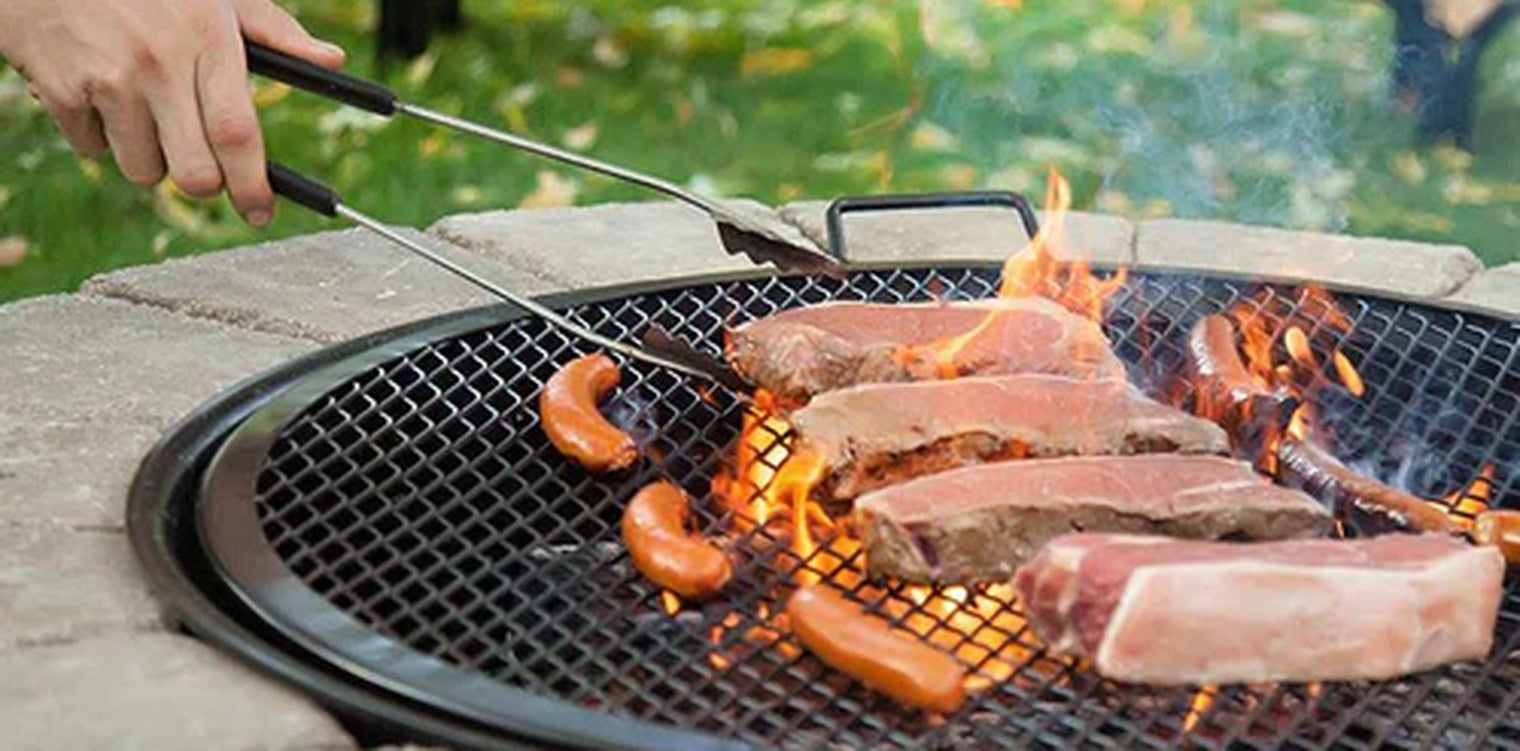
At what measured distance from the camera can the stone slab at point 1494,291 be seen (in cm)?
338

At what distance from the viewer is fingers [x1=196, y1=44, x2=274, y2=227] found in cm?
229

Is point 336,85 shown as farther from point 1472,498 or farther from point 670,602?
point 1472,498

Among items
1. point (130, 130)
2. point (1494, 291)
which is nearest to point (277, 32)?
point (130, 130)

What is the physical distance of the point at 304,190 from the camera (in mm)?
2367

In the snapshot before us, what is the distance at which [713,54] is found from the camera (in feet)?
23.5

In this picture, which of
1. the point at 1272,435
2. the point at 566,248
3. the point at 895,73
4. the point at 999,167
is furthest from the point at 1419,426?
the point at 895,73

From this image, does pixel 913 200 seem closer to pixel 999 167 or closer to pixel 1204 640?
pixel 1204 640

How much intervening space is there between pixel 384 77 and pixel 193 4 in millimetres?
4375

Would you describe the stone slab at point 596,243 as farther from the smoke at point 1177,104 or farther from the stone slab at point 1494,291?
the smoke at point 1177,104

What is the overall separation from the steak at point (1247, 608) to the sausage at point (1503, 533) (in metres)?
0.31

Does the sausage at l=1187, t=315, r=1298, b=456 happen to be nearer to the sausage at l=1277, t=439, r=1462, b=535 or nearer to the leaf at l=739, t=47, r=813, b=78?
the sausage at l=1277, t=439, r=1462, b=535

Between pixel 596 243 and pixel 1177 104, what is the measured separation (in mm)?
4067

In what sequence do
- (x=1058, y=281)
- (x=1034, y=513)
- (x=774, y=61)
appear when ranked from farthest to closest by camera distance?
(x=774, y=61) < (x=1058, y=281) < (x=1034, y=513)

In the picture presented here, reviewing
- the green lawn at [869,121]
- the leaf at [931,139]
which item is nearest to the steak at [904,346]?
the green lawn at [869,121]
